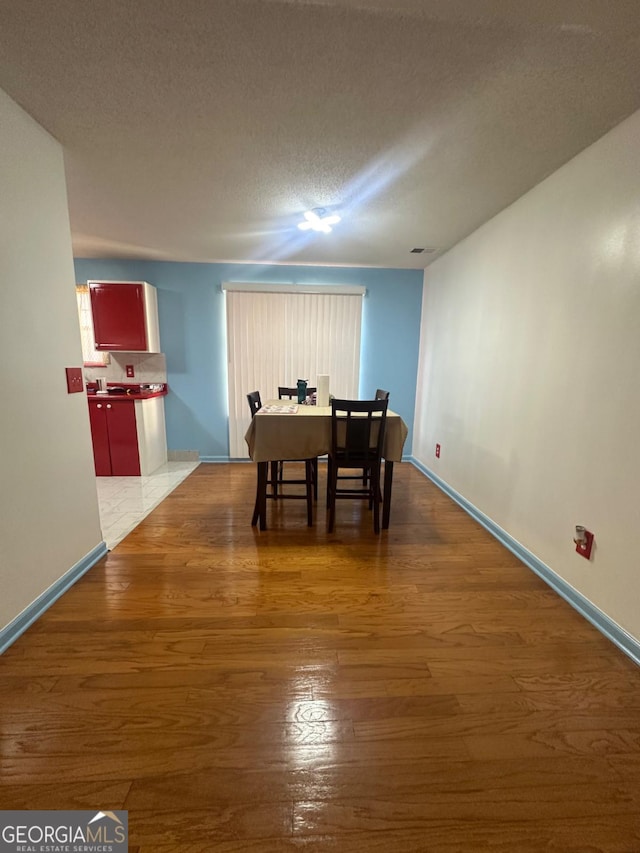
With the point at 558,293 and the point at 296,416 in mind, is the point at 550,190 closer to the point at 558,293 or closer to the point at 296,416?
the point at 558,293

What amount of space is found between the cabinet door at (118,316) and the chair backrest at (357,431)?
2.71m

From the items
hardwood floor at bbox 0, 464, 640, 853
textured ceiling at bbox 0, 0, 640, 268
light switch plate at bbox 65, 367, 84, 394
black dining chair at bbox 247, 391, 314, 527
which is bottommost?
hardwood floor at bbox 0, 464, 640, 853

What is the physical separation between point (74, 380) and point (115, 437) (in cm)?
194

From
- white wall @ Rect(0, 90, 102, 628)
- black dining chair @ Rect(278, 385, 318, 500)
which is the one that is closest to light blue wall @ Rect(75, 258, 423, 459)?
black dining chair @ Rect(278, 385, 318, 500)

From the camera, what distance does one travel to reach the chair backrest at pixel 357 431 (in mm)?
2268

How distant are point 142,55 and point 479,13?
49.7 inches

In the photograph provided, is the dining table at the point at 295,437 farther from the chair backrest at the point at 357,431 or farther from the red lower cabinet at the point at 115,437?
the red lower cabinet at the point at 115,437

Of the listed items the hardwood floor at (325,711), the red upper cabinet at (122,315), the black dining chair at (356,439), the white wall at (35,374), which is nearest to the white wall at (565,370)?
the hardwood floor at (325,711)

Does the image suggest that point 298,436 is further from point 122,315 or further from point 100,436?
point 122,315

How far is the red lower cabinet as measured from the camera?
3.47 metres

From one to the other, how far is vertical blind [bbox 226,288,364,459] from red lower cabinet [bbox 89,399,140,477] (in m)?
1.13

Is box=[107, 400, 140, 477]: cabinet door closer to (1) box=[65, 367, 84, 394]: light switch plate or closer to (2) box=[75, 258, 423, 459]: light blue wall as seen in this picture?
(2) box=[75, 258, 423, 459]: light blue wall

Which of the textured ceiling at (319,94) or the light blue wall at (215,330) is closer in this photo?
the textured ceiling at (319,94)

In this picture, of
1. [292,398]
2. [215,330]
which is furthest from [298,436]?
[215,330]
